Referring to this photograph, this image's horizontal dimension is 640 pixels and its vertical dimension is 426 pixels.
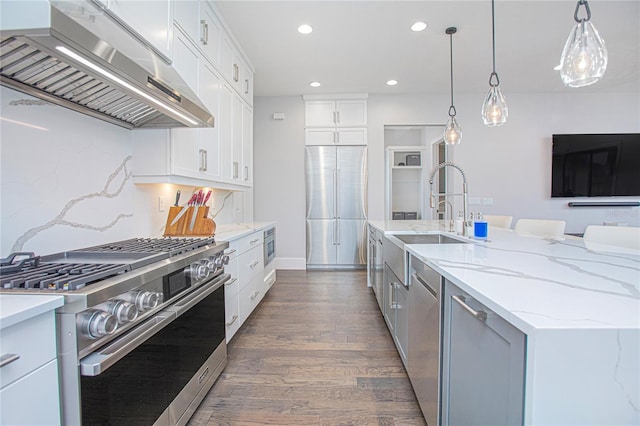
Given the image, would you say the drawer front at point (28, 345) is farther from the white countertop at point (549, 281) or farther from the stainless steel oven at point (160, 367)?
the white countertop at point (549, 281)

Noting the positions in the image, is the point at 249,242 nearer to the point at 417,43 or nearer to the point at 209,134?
the point at 209,134

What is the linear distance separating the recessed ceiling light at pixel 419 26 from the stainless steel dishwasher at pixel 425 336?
2405 mm

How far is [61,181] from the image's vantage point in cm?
143

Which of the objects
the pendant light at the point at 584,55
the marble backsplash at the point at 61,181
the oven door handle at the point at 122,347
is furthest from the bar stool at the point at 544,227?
the marble backsplash at the point at 61,181

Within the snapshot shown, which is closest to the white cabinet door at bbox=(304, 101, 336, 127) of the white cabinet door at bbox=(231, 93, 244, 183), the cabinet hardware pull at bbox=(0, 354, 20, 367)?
the white cabinet door at bbox=(231, 93, 244, 183)

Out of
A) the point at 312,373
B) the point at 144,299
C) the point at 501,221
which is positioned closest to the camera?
the point at 144,299

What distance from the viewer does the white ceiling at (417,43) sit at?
2.67 metres

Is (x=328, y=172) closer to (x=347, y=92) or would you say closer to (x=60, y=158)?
(x=347, y=92)

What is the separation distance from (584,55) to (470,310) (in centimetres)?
148

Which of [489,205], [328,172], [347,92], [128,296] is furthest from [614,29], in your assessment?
[128,296]

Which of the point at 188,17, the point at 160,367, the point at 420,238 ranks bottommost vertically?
the point at 160,367

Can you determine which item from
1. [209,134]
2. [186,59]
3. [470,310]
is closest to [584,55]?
[470,310]

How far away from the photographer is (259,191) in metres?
5.05

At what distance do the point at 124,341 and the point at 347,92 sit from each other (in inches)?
181
